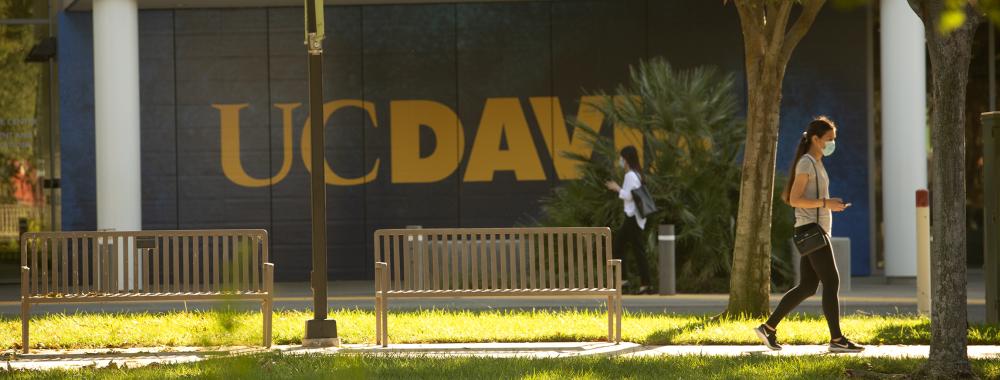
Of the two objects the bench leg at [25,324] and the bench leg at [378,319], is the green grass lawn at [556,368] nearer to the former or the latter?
the bench leg at [378,319]

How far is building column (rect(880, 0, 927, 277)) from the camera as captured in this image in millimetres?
16875

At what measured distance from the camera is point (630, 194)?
15008 millimetres

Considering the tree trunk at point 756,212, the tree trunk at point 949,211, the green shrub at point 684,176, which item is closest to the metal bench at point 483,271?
the tree trunk at point 756,212

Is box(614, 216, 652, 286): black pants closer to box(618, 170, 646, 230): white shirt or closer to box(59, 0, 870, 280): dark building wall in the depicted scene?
box(618, 170, 646, 230): white shirt

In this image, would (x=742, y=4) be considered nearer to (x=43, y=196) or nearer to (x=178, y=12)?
(x=178, y=12)

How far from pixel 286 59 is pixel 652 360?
1135 centimetres

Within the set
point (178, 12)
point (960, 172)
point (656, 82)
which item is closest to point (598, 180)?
point (656, 82)

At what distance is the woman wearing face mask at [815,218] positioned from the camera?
29.6ft

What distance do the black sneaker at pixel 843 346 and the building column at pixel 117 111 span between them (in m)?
10.4

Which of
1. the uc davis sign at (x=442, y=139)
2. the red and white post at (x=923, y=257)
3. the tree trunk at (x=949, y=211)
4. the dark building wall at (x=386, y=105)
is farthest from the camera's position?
the uc davis sign at (x=442, y=139)

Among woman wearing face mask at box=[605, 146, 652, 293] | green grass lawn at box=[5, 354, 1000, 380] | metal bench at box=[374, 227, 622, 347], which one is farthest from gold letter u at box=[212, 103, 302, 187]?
green grass lawn at box=[5, 354, 1000, 380]

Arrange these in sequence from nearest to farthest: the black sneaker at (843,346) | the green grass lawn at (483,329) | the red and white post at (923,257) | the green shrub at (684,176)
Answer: the black sneaker at (843,346) → the green grass lawn at (483,329) → the red and white post at (923,257) → the green shrub at (684,176)

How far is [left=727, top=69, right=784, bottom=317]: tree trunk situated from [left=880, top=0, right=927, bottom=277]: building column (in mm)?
6282

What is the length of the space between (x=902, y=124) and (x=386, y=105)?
6.52m
